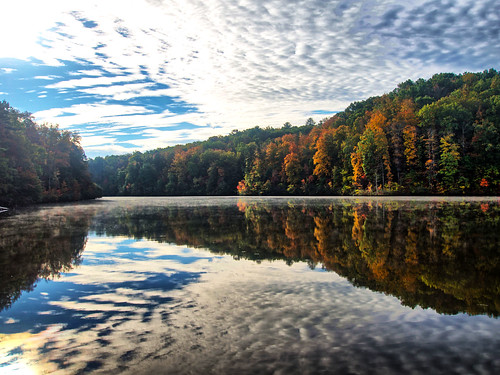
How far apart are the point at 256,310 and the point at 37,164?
192 ft

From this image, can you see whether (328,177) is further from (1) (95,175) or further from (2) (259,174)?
(1) (95,175)

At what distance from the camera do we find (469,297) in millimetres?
5906

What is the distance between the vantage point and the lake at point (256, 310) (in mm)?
3867

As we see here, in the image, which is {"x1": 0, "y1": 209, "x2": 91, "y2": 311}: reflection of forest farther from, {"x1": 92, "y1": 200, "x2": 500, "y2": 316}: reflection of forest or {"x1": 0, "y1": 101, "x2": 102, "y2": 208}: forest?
{"x1": 0, "y1": 101, "x2": 102, "y2": 208}: forest

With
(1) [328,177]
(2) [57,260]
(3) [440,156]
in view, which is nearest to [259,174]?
(1) [328,177]

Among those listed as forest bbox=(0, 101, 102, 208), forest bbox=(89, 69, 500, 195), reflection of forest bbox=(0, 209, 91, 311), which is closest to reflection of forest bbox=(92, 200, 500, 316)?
reflection of forest bbox=(0, 209, 91, 311)

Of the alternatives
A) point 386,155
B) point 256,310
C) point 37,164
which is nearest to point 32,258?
point 256,310

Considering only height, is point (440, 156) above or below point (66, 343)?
above

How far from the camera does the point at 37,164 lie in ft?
177

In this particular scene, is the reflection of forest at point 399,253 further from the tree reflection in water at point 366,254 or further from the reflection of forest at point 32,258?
the reflection of forest at point 32,258

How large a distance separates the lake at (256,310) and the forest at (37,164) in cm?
3709

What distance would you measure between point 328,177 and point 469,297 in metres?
81.0

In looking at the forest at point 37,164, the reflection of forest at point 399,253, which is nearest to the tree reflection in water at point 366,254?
the reflection of forest at point 399,253

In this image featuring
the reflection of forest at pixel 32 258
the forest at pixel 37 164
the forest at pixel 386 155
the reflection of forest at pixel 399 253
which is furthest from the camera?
the forest at pixel 386 155
